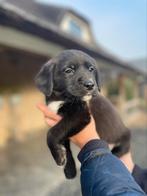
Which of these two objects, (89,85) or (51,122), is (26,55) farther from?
(89,85)

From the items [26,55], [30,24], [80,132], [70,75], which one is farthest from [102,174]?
[26,55]

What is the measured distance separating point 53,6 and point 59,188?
15.2 metres

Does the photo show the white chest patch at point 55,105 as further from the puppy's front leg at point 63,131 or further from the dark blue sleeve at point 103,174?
the dark blue sleeve at point 103,174

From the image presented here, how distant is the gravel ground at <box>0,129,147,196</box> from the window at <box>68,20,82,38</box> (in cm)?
1027

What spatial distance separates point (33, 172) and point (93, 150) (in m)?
5.77

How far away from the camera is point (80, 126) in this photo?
7.70ft

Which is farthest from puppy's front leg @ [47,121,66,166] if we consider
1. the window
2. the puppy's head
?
the window

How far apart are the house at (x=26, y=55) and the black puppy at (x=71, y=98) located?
2985 mm

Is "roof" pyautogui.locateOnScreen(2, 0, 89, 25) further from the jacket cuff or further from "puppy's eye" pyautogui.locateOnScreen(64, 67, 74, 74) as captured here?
the jacket cuff

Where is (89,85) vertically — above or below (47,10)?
above

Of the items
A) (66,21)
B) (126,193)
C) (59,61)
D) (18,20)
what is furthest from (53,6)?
(126,193)

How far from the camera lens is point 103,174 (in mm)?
1579

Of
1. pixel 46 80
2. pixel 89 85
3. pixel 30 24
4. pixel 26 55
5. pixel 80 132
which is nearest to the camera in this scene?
pixel 80 132

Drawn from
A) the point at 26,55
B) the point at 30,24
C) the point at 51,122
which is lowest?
the point at 26,55
